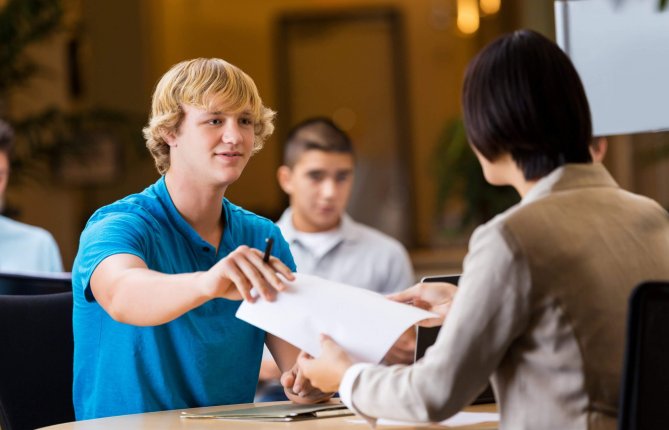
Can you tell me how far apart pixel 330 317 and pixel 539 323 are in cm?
43

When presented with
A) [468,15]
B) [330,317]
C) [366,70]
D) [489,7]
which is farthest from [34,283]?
[366,70]

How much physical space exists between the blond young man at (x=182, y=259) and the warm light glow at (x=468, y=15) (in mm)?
8820

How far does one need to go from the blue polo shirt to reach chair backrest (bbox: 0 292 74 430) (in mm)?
134

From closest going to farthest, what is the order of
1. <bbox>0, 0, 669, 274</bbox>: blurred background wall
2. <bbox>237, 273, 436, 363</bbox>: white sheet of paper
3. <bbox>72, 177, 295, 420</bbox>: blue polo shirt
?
1. <bbox>237, 273, 436, 363</bbox>: white sheet of paper
2. <bbox>72, 177, 295, 420</bbox>: blue polo shirt
3. <bbox>0, 0, 669, 274</bbox>: blurred background wall

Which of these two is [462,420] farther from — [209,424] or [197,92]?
[197,92]

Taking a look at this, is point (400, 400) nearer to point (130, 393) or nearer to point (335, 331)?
point (335, 331)

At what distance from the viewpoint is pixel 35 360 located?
2566mm

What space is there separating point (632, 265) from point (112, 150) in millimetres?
7645

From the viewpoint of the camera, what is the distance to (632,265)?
161 cm

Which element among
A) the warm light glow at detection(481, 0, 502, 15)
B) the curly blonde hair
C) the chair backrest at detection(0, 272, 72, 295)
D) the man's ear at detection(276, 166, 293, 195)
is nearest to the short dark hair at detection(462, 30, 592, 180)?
the curly blonde hair

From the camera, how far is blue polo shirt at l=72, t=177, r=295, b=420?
2.36 meters

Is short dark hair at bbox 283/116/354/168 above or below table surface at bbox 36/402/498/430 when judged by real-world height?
above

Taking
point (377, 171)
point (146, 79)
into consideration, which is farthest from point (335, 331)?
point (377, 171)

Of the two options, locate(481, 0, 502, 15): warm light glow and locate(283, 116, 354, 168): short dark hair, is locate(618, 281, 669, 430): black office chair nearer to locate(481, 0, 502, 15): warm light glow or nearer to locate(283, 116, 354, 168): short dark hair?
locate(283, 116, 354, 168): short dark hair
